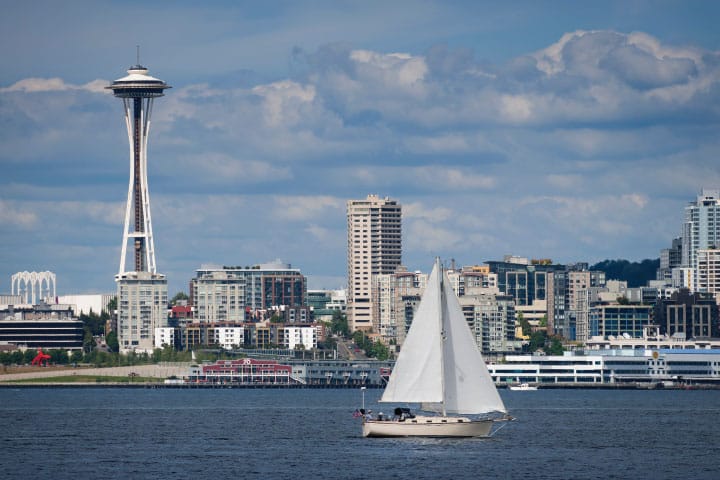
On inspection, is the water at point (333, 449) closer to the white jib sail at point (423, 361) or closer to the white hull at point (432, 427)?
the white hull at point (432, 427)

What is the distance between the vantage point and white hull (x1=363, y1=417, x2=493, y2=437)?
11681 centimetres

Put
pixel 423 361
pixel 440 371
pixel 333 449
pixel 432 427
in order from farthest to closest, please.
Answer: pixel 333 449 < pixel 432 427 < pixel 423 361 < pixel 440 371

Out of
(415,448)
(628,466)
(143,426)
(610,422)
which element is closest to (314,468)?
(415,448)

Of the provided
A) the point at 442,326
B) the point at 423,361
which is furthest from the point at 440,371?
the point at 442,326

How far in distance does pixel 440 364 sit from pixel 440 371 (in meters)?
0.44

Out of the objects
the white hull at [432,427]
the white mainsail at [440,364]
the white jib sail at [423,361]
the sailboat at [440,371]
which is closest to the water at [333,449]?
the white hull at [432,427]

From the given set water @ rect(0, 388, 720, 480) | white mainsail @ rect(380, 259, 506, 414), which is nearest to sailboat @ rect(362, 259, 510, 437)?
white mainsail @ rect(380, 259, 506, 414)

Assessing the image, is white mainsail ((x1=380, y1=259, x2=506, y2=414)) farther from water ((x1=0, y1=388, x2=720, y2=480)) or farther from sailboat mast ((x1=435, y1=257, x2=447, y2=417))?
water ((x1=0, y1=388, x2=720, y2=480))

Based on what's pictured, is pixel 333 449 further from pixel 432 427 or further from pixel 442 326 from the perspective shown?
pixel 442 326

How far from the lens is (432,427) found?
384 ft

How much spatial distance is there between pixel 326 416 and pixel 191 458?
5735 cm

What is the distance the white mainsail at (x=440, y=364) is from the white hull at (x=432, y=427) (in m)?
0.98

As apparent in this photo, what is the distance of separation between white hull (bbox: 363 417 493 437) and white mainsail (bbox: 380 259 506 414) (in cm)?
98

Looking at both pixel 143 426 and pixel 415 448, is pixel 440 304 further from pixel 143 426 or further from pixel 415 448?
pixel 143 426
